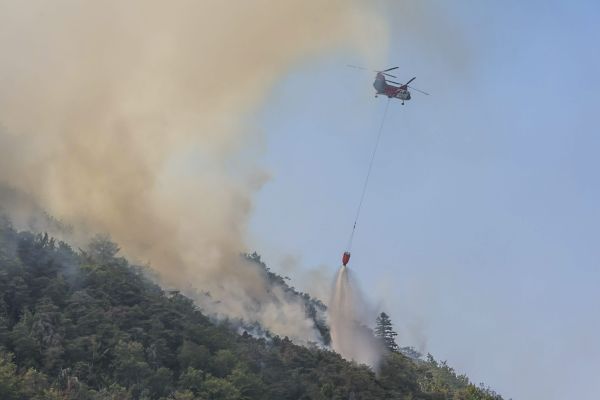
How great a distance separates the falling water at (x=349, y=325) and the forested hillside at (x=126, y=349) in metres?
4.94

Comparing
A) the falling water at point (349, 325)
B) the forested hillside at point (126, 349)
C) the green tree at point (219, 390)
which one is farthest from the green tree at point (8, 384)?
the falling water at point (349, 325)

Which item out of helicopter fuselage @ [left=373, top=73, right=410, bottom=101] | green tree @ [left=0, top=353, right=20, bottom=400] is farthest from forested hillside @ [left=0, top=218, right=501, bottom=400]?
helicopter fuselage @ [left=373, top=73, right=410, bottom=101]

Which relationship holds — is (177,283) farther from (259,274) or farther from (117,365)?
(117,365)

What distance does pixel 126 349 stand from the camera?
99.6 metres

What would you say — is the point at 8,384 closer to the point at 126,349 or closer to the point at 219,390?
the point at 126,349

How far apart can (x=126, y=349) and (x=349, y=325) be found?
45442 millimetres

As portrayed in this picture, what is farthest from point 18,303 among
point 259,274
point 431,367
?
point 431,367

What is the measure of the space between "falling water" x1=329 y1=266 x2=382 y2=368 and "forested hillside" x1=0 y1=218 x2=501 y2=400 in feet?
16.2

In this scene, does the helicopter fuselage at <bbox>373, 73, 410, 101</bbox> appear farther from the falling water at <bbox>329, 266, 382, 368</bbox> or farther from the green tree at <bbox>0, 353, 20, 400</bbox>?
the green tree at <bbox>0, 353, 20, 400</bbox>

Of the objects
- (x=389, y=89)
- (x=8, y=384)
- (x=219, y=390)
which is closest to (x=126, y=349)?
(x=219, y=390)

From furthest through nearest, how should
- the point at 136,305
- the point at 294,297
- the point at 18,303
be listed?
1. the point at 294,297
2. the point at 136,305
3. the point at 18,303

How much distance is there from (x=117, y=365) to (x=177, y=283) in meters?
43.6

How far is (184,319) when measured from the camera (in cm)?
11550

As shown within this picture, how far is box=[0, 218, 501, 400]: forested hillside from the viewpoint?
9569 centimetres
